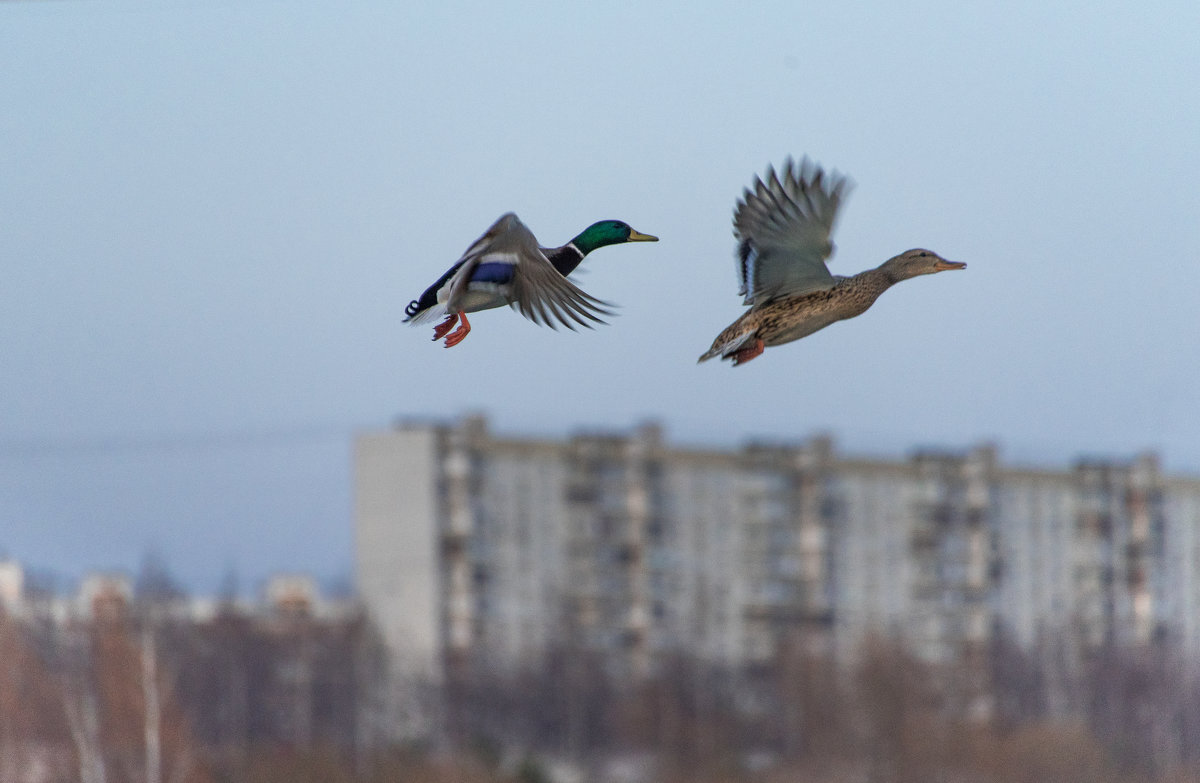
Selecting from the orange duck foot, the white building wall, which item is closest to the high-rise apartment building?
the white building wall

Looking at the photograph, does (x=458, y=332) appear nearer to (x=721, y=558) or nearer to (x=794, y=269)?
(x=794, y=269)

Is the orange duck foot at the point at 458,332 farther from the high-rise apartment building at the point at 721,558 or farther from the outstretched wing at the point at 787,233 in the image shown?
the high-rise apartment building at the point at 721,558

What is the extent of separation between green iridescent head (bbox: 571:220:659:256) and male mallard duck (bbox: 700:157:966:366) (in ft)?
1.02

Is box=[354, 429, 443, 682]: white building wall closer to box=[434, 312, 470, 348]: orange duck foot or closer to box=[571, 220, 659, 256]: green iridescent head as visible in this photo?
box=[571, 220, 659, 256]: green iridescent head

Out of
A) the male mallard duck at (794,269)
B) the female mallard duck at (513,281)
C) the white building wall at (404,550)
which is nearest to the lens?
the female mallard duck at (513,281)

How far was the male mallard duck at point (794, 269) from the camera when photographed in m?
5.54

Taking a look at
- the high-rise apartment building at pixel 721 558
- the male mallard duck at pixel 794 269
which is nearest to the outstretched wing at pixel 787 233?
the male mallard duck at pixel 794 269

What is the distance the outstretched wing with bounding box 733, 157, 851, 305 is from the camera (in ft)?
18.3

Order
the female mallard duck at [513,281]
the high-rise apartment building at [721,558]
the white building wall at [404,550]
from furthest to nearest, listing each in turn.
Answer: the white building wall at [404,550]
the high-rise apartment building at [721,558]
the female mallard duck at [513,281]

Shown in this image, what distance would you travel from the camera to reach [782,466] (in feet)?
153

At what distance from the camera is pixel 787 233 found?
564 centimetres

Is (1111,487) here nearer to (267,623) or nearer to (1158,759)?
(1158,759)

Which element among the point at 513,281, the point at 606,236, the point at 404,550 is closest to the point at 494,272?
the point at 513,281

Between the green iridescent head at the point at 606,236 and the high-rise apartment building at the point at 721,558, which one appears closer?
the green iridescent head at the point at 606,236
